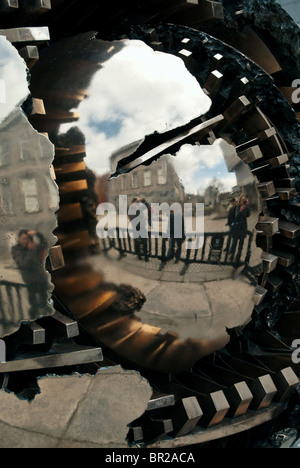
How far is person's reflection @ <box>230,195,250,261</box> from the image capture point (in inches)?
49.6

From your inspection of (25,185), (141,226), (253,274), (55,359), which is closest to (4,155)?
(25,185)

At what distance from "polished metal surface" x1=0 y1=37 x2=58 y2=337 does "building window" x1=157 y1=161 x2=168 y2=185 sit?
239 millimetres

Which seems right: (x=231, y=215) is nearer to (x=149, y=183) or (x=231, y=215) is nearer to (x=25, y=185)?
(x=149, y=183)

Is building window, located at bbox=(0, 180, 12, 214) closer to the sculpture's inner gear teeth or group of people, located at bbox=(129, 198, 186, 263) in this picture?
the sculpture's inner gear teeth

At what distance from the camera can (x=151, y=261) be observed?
1188 mm

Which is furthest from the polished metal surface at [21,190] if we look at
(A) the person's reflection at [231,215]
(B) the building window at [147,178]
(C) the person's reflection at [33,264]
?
(A) the person's reflection at [231,215]

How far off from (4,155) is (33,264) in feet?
0.72

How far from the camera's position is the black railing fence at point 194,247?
1167mm

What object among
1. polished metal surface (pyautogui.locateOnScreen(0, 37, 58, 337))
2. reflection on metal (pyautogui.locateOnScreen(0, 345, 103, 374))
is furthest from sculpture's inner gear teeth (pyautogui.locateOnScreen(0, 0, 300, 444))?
polished metal surface (pyautogui.locateOnScreen(0, 37, 58, 337))

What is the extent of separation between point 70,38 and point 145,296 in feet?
2.23

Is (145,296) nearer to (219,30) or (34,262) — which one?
(34,262)

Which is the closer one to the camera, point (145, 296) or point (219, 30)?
point (145, 296)

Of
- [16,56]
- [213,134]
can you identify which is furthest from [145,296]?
[16,56]

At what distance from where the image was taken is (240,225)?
4.16 ft
